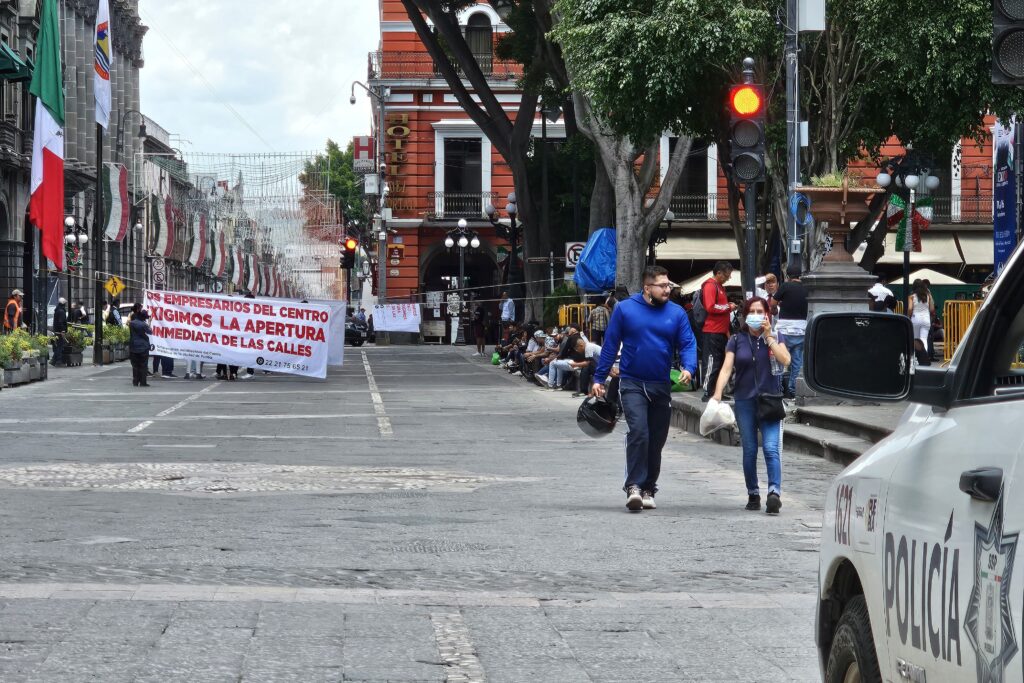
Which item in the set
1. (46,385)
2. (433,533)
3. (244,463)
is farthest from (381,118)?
(433,533)

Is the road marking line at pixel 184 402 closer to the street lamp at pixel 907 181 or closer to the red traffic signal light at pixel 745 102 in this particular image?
the red traffic signal light at pixel 745 102

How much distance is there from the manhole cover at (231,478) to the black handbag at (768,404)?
247 centimetres

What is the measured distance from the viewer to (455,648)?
6457 millimetres

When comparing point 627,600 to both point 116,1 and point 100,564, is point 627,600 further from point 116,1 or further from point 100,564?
point 116,1

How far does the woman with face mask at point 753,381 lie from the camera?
11766 mm

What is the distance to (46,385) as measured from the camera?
3156 centimetres

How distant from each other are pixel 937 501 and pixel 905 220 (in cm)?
3474

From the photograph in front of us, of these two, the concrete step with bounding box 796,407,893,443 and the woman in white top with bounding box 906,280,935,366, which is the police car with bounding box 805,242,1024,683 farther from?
the woman in white top with bounding box 906,280,935,366

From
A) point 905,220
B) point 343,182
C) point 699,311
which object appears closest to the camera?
point 699,311

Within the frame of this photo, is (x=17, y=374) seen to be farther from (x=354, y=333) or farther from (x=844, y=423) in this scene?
(x=354, y=333)

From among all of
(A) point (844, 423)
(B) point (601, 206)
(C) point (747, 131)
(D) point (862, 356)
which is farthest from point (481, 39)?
(D) point (862, 356)

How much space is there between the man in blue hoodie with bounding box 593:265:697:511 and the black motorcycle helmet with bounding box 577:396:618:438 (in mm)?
85

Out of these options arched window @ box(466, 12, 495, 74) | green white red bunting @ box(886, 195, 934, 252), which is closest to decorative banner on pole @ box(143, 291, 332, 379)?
green white red bunting @ box(886, 195, 934, 252)

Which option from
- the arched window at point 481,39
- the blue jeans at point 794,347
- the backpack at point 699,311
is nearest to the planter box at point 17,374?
the backpack at point 699,311
